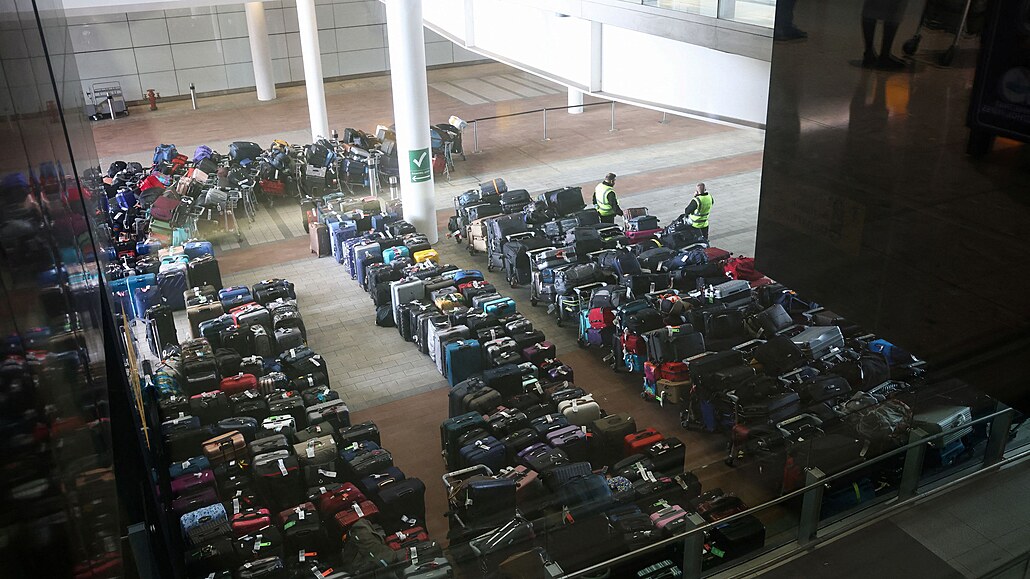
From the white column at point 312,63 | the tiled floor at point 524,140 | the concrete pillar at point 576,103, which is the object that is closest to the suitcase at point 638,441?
the tiled floor at point 524,140

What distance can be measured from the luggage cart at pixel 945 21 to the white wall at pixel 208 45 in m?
27.3

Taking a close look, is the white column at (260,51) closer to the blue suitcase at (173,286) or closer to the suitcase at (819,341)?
the blue suitcase at (173,286)

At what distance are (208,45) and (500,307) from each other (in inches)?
898

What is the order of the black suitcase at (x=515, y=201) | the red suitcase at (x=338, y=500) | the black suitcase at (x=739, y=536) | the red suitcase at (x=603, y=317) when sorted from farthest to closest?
the black suitcase at (x=515, y=201), the red suitcase at (x=603, y=317), the red suitcase at (x=338, y=500), the black suitcase at (x=739, y=536)

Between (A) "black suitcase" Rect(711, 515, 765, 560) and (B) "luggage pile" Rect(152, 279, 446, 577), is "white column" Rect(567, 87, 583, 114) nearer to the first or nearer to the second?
(B) "luggage pile" Rect(152, 279, 446, 577)

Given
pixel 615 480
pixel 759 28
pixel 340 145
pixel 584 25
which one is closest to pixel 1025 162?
pixel 759 28

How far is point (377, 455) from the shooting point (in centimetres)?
891

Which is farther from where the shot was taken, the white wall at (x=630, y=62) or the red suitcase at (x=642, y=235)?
the red suitcase at (x=642, y=235)

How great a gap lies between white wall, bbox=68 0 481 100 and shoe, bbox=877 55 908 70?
2700cm

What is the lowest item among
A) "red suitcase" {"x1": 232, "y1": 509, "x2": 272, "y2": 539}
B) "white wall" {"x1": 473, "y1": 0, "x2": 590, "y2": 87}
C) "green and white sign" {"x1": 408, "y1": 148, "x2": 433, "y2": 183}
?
"red suitcase" {"x1": 232, "y1": 509, "x2": 272, "y2": 539}

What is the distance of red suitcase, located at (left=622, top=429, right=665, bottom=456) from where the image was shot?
903 centimetres

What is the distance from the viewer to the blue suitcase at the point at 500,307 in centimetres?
1228

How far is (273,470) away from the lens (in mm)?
8555

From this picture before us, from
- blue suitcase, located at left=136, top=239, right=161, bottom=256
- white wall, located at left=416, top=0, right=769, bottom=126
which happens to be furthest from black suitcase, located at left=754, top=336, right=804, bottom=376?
blue suitcase, located at left=136, top=239, right=161, bottom=256
